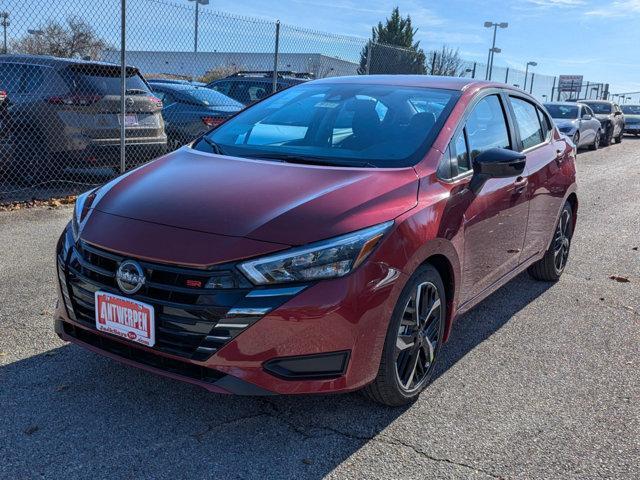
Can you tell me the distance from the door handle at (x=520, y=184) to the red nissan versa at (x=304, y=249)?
3.2 inches

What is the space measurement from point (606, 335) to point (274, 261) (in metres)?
2.80

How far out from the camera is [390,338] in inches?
111

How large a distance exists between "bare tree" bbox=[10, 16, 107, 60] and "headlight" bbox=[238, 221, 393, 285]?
9050 millimetres

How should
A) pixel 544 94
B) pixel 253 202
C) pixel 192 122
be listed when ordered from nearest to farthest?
pixel 253 202 → pixel 192 122 → pixel 544 94

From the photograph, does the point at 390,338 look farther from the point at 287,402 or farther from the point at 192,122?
the point at 192,122

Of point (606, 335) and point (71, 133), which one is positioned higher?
point (71, 133)

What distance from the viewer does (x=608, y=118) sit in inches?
845

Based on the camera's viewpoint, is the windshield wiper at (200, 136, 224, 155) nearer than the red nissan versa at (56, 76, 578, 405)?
No

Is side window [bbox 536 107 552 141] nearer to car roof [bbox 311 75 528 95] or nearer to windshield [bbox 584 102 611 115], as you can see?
car roof [bbox 311 75 528 95]

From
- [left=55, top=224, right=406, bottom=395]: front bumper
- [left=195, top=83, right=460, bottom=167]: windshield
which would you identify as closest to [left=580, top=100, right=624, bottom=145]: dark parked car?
[left=195, top=83, right=460, bottom=167]: windshield

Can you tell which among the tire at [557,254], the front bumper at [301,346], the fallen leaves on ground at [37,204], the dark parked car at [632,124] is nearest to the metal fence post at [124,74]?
the fallen leaves on ground at [37,204]

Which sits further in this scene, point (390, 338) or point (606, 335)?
point (606, 335)

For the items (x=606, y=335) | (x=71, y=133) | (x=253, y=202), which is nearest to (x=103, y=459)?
(x=253, y=202)

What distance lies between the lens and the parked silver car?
16656 millimetres
